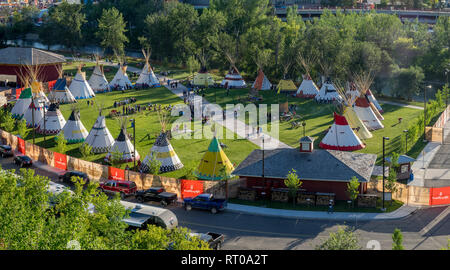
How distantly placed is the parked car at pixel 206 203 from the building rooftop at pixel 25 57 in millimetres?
54206

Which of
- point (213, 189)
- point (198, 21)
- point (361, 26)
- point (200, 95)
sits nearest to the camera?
point (213, 189)

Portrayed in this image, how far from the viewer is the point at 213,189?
39.3 m

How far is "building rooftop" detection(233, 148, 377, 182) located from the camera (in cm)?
3841

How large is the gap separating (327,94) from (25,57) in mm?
43913

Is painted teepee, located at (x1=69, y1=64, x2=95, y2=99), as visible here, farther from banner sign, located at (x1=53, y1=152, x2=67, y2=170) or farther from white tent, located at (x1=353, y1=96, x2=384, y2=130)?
white tent, located at (x1=353, y1=96, x2=384, y2=130)

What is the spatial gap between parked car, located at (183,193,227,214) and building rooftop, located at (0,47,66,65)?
54.2m

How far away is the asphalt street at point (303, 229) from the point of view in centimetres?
3186

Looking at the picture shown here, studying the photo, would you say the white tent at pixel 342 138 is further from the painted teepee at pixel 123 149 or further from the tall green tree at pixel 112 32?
the tall green tree at pixel 112 32

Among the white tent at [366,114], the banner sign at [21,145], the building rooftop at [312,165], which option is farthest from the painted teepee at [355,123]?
the banner sign at [21,145]

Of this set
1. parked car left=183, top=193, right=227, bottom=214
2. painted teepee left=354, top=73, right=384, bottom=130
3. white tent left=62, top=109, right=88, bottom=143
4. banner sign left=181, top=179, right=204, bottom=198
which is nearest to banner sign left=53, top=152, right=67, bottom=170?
white tent left=62, top=109, right=88, bottom=143
